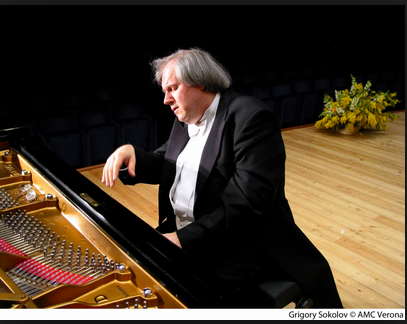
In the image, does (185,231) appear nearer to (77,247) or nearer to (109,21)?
(77,247)

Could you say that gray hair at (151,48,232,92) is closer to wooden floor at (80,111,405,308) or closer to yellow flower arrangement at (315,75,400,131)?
wooden floor at (80,111,405,308)

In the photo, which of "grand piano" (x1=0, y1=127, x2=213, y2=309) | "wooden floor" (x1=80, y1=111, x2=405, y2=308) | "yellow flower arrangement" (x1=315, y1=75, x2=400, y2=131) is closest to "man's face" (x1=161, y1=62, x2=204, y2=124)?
"grand piano" (x1=0, y1=127, x2=213, y2=309)

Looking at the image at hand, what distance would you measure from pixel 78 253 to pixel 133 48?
3272mm

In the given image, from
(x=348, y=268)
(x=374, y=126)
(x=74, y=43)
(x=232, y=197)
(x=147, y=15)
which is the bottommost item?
(x=348, y=268)

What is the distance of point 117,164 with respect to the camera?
1.92m

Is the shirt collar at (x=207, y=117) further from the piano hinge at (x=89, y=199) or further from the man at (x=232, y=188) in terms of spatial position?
the piano hinge at (x=89, y=199)

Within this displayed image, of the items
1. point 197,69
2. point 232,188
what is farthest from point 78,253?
point 197,69

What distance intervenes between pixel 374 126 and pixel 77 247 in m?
5.29

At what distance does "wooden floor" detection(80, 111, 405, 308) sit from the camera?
114 inches

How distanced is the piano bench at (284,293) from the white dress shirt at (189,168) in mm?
459

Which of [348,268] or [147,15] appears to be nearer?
[348,268]

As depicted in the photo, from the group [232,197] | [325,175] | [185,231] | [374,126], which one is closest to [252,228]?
[232,197]

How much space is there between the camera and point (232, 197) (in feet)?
5.66

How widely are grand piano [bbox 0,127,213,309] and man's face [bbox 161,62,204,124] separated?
0.47 meters
